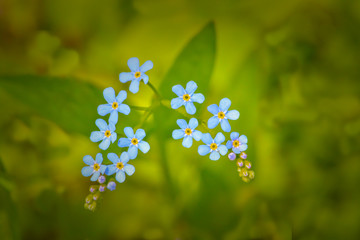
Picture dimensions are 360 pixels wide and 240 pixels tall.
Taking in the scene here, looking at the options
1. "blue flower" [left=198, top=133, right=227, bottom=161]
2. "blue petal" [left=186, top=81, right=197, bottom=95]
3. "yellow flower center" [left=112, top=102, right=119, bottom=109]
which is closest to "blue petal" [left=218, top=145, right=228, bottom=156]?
"blue flower" [left=198, top=133, right=227, bottom=161]

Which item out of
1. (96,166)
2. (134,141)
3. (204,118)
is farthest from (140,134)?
(204,118)

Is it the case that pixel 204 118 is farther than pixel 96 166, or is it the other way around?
pixel 204 118

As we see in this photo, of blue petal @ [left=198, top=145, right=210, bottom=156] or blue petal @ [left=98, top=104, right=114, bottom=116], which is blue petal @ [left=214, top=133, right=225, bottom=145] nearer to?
blue petal @ [left=198, top=145, right=210, bottom=156]

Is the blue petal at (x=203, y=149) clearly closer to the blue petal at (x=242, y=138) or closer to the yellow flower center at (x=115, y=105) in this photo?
the blue petal at (x=242, y=138)

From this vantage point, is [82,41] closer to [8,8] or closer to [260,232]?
[8,8]

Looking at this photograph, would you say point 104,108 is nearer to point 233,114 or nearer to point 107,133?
point 107,133
